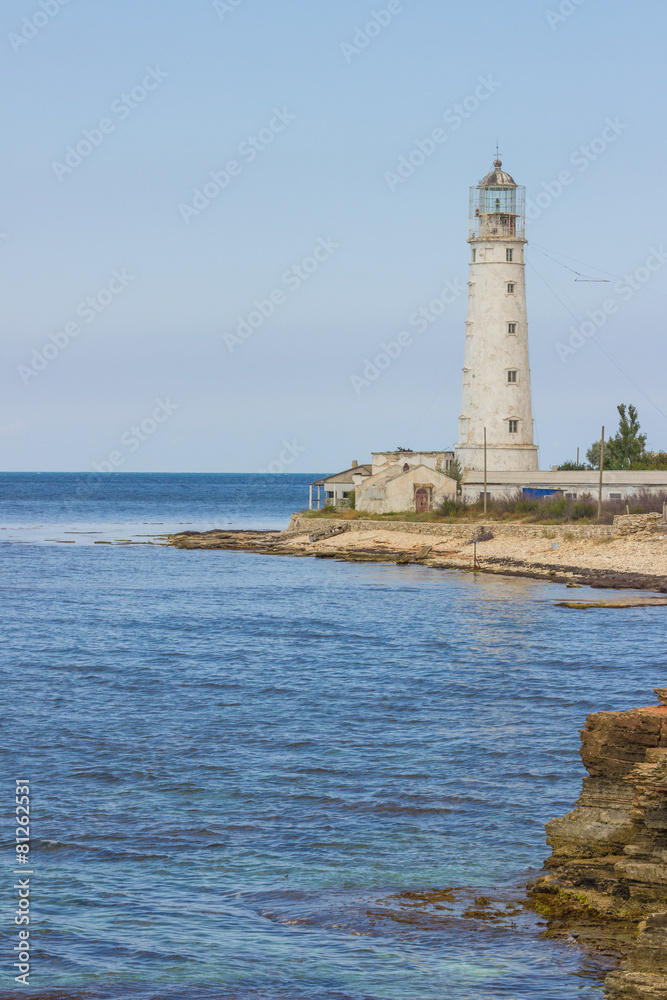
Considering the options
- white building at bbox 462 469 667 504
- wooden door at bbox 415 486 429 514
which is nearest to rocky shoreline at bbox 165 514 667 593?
wooden door at bbox 415 486 429 514

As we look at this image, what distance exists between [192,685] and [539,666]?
8.42 meters

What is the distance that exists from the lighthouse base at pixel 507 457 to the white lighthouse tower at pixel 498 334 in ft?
0.18

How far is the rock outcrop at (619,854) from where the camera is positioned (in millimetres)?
9523

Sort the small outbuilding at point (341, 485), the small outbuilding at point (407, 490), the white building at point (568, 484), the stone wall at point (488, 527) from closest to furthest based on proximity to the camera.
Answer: the stone wall at point (488, 527) < the white building at point (568, 484) < the small outbuilding at point (407, 490) < the small outbuilding at point (341, 485)

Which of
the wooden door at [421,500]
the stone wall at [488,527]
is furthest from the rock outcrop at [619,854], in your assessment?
the wooden door at [421,500]

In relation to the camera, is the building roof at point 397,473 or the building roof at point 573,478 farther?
the building roof at point 397,473

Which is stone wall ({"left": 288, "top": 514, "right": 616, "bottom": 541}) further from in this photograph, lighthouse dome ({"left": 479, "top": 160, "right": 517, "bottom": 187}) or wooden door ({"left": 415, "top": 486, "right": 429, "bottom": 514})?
lighthouse dome ({"left": 479, "top": 160, "right": 517, "bottom": 187})

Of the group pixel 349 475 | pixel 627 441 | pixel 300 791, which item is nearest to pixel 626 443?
pixel 627 441

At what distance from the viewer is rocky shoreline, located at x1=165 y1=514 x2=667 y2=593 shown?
150 feet

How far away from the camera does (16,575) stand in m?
53.1

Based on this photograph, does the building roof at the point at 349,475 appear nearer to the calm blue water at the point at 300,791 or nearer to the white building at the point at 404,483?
the white building at the point at 404,483

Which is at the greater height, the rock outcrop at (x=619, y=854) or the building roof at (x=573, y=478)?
the building roof at (x=573, y=478)

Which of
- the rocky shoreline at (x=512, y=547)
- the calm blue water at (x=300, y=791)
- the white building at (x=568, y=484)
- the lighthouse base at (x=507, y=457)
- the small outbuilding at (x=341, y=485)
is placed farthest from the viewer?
the small outbuilding at (x=341, y=485)

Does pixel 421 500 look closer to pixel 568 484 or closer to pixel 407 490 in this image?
pixel 407 490
